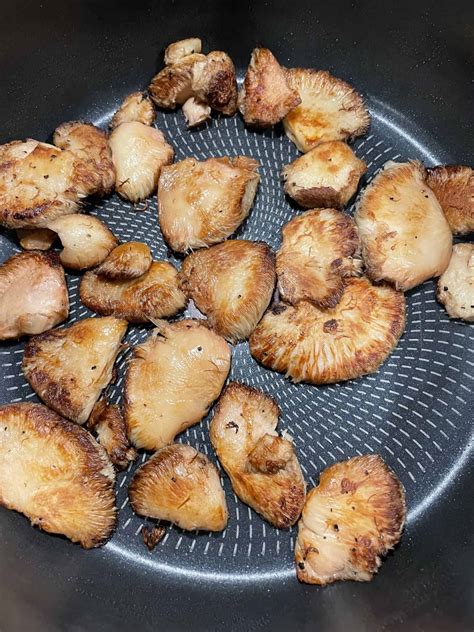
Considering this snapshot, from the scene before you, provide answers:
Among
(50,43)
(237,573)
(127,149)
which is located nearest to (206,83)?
(127,149)

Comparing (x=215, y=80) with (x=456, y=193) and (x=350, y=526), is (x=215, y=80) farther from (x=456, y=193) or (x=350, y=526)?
(x=350, y=526)

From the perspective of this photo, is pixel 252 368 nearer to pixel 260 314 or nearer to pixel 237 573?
pixel 260 314

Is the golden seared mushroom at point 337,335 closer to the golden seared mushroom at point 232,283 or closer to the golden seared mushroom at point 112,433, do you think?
the golden seared mushroom at point 232,283

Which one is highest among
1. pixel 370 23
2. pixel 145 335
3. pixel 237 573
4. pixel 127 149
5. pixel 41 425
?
pixel 370 23

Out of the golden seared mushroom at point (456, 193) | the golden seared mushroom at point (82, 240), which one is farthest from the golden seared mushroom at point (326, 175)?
the golden seared mushroom at point (82, 240)

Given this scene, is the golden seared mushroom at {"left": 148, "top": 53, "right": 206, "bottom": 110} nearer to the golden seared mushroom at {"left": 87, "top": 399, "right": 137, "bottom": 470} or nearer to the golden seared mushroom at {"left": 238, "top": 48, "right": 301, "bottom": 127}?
the golden seared mushroom at {"left": 238, "top": 48, "right": 301, "bottom": 127}

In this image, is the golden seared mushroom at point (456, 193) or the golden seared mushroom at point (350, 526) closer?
the golden seared mushroom at point (350, 526)

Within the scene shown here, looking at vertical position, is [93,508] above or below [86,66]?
below
